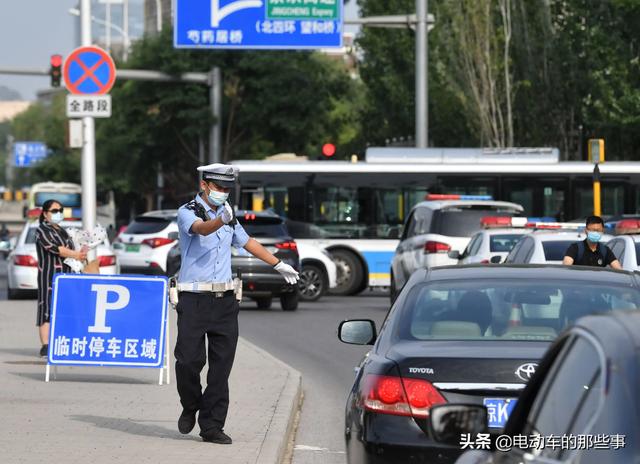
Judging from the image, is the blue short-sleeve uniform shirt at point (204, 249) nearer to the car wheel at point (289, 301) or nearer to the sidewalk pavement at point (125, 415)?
the sidewalk pavement at point (125, 415)

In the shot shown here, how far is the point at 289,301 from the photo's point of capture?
2745cm

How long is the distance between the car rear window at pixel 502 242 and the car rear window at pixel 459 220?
2679 millimetres

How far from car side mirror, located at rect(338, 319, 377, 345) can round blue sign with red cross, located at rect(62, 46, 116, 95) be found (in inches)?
496

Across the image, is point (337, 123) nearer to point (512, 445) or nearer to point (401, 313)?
point (401, 313)

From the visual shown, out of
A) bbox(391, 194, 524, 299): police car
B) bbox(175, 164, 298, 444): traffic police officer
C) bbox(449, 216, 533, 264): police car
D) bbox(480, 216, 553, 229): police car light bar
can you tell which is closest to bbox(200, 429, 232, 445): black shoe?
bbox(175, 164, 298, 444): traffic police officer

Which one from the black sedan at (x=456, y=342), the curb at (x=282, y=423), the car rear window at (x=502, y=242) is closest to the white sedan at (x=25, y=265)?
the car rear window at (x=502, y=242)

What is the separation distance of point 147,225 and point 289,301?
836 cm

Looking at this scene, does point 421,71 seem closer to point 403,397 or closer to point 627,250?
point 627,250

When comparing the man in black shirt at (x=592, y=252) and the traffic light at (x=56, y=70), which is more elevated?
the traffic light at (x=56, y=70)

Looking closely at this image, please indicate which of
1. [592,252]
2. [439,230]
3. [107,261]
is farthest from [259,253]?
[107,261]

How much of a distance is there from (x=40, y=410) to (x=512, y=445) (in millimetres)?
7864

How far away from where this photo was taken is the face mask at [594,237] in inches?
667

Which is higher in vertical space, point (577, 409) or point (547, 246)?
point (577, 409)

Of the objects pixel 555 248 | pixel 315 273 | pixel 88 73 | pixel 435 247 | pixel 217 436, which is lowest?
pixel 315 273
